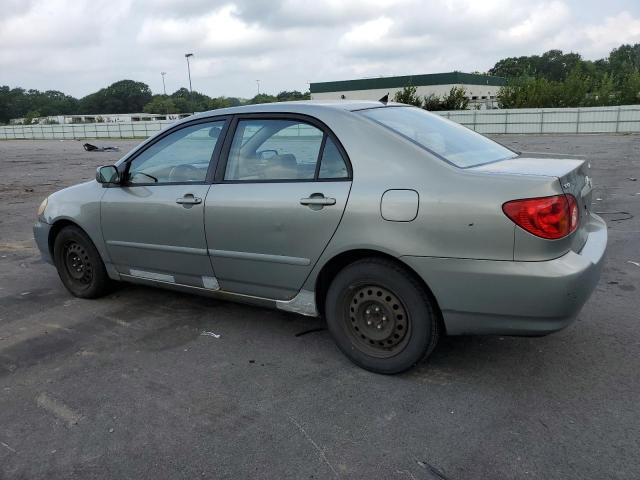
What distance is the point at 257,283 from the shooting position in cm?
371

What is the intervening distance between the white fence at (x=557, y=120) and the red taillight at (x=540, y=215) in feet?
103

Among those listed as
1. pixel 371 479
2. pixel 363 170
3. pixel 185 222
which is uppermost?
pixel 363 170

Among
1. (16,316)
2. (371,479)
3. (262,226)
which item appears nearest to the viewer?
(371,479)

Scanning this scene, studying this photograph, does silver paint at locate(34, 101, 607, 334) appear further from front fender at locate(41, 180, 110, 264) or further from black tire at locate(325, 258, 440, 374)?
front fender at locate(41, 180, 110, 264)

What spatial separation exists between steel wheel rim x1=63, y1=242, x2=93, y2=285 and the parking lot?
0.34m

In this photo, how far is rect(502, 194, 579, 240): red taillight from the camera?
2732 millimetres

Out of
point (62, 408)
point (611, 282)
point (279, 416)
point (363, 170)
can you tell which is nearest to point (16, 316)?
point (62, 408)

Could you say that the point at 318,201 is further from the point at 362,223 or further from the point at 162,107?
the point at 162,107

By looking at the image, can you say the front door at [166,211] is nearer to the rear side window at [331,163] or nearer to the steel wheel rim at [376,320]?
the rear side window at [331,163]

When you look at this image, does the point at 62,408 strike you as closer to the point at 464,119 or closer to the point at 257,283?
the point at 257,283

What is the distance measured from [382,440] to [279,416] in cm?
59

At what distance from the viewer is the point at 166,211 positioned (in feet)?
13.2

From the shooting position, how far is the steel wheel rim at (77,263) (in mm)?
4812

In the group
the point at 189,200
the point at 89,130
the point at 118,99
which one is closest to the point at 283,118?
the point at 189,200
